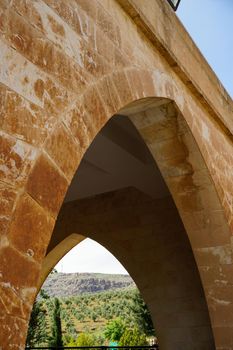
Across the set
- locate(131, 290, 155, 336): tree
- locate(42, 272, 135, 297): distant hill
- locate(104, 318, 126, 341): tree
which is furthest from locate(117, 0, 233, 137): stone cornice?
locate(42, 272, 135, 297): distant hill

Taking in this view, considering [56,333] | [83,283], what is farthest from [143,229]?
[83,283]

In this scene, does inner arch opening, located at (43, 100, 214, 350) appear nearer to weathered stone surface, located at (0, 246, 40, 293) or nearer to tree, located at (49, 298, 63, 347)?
weathered stone surface, located at (0, 246, 40, 293)

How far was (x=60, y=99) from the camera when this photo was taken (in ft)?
5.71

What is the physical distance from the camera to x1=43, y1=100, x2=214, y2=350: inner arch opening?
17.0ft

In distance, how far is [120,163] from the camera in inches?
201

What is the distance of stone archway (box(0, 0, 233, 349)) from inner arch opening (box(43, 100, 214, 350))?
63.9 inches

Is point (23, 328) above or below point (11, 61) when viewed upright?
below

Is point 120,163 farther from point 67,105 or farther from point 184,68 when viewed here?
point 67,105

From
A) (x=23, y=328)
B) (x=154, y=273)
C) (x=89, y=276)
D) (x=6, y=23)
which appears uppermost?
(x=89, y=276)

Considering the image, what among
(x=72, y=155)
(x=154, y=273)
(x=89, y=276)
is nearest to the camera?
(x=72, y=155)

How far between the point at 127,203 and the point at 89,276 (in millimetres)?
48686

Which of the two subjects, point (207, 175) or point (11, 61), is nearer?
point (11, 61)

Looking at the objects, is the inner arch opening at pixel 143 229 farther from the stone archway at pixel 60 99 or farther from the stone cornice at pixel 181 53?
the stone archway at pixel 60 99

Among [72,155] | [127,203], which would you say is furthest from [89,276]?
[72,155]
